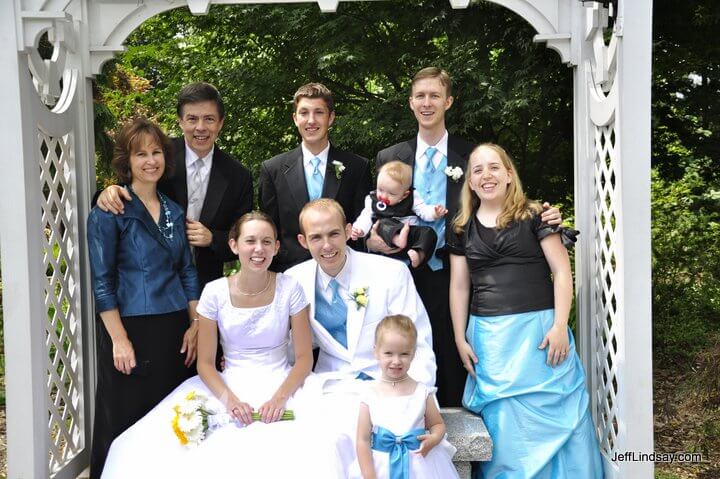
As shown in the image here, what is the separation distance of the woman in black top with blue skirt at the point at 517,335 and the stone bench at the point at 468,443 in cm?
13

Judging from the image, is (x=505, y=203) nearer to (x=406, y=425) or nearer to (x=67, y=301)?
(x=406, y=425)

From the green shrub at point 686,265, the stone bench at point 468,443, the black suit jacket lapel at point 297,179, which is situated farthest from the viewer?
the green shrub at point 686,265

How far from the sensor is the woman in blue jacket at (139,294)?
14.1ft

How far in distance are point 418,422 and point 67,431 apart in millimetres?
2098

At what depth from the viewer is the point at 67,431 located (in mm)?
4672

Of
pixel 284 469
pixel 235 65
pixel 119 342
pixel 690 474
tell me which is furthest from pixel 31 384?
pixel 235 65

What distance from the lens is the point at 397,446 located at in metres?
3.83

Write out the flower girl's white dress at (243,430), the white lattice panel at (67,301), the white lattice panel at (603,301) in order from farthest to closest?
the white lattice panel at (67,301) → the white lattice panel at (603,301) → the flower girl's white dress at (243,430)

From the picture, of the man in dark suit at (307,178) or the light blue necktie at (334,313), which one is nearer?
the light blue necktie at (334,313)

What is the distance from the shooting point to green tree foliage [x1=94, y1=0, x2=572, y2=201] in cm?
722

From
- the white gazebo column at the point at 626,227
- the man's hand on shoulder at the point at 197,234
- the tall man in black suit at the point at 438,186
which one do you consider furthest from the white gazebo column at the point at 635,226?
the man's hand on shoulder at the point at 197,234

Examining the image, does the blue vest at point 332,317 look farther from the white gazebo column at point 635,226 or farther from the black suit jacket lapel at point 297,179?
the white gazebo column at point 635,226

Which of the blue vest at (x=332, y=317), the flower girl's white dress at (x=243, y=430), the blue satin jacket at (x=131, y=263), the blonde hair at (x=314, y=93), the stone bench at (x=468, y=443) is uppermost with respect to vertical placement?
the blonde hair at (x=314, y=93)

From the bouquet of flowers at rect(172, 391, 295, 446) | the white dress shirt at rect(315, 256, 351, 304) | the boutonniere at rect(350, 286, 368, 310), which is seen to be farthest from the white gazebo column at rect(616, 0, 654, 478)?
the bouquet of flowers at rect(172, 391, 295, 446)
